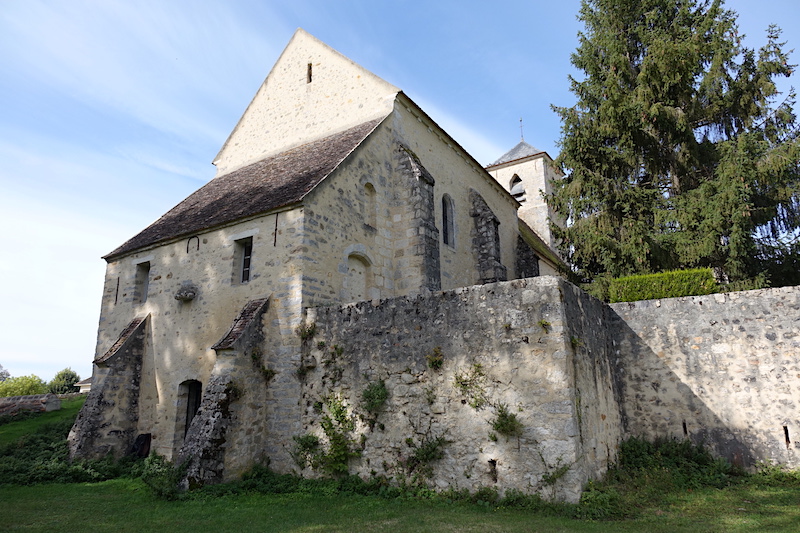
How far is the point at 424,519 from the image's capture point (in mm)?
6891

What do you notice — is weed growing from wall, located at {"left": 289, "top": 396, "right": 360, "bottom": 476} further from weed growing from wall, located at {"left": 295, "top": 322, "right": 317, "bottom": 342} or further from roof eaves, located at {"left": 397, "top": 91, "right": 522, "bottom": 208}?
roof eaves, located at {"left": 397, "top": 91, "right": 522, "bottom": 208}

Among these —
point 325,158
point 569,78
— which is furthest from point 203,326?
point 569,78

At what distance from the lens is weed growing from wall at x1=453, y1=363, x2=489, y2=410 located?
7.91m

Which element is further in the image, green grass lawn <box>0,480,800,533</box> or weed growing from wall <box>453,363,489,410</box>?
weed growing from wall <box>453,363,489,410</box>

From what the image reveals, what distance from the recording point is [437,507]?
7.50 metres

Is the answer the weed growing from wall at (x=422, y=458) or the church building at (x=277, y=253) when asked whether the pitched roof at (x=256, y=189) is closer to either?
the church building at (x=277, y=253)

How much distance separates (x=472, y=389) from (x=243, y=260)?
6.88 metres

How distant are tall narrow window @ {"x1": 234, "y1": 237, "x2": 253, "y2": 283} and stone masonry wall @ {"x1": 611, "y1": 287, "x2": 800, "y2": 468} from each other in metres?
8.62

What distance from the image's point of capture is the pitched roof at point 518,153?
29.8m

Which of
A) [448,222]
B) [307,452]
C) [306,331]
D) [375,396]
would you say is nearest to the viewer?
[375,396]

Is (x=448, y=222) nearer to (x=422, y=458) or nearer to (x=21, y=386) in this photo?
(x=422, y=458)

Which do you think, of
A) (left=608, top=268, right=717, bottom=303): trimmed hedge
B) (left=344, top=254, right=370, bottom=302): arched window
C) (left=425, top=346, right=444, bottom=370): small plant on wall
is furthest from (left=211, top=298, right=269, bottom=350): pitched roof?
(left=608, top=268, right=717, bottom=303): trimmed hedge

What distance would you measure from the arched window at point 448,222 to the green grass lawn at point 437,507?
857 centimetres

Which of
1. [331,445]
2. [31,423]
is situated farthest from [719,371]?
[31,423]
